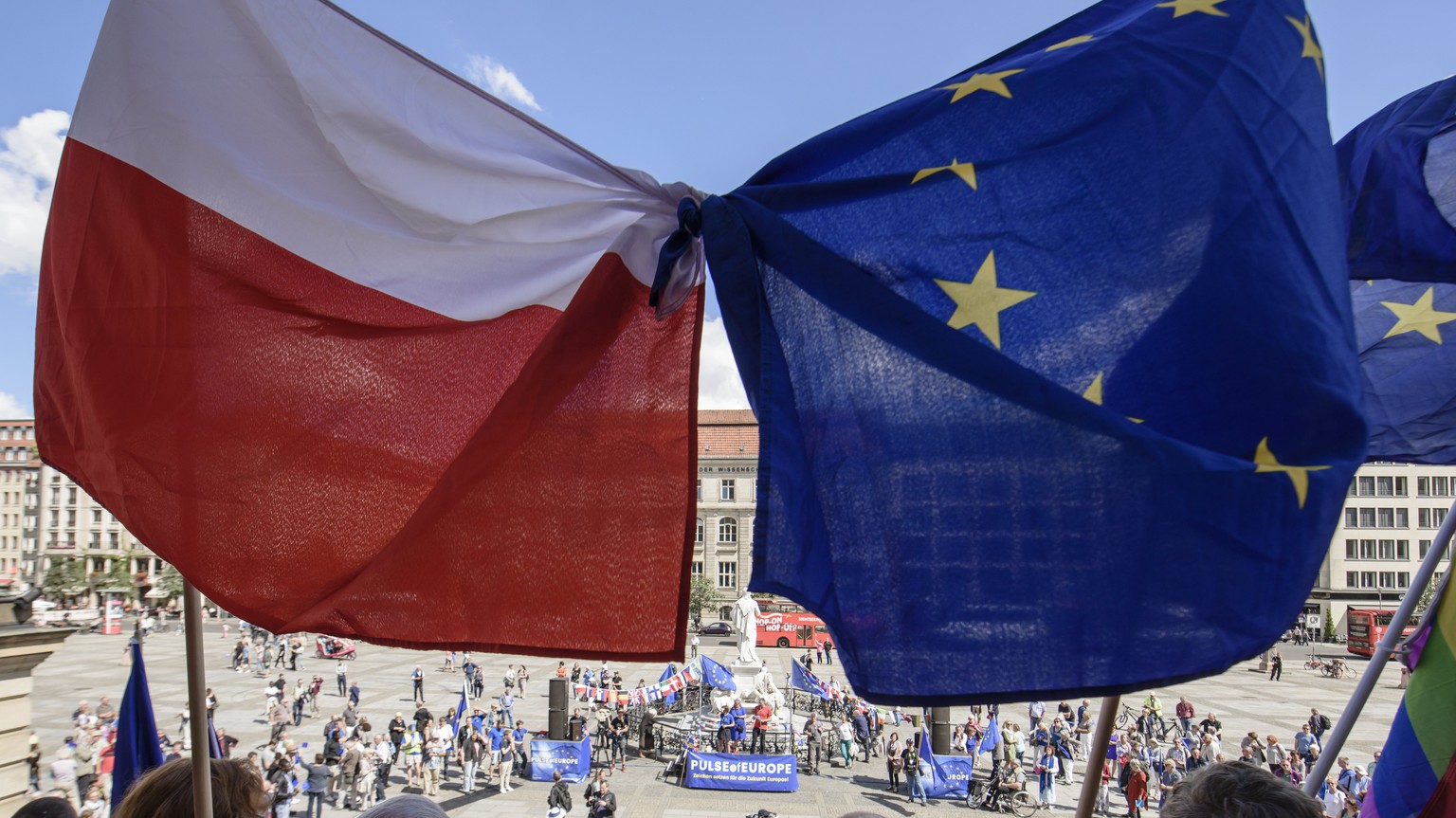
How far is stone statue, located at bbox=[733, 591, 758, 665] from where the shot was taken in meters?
24.7

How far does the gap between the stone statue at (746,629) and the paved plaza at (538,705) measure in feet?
12.5

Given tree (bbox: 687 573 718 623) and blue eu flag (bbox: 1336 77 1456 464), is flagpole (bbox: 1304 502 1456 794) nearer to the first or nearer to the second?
blue eu flag (bbox: 1336 77 1456 464)

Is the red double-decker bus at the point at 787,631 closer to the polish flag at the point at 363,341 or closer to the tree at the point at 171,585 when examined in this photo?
the tree at the point at 171,585

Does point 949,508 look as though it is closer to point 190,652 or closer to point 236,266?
point 190,652

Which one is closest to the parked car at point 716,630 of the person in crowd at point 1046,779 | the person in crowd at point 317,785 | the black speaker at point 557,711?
the black speaker at point 557,711

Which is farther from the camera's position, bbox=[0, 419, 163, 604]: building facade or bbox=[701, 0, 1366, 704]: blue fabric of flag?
bbox=[0, 419, 163, 604]: building facade

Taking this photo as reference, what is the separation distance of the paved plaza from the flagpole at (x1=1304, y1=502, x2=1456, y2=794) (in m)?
11.4

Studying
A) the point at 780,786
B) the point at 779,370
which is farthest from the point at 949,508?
the point at 780,786

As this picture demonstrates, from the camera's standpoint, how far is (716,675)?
72.3 ft

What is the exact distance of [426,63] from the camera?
122 inches

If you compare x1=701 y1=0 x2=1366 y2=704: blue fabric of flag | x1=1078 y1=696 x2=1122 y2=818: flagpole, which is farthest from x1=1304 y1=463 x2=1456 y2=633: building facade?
x1=1078 y1=696 x2=1122 y2=818: flagpole

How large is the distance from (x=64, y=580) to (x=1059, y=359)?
3388 inches

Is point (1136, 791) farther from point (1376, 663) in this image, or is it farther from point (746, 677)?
point (1376, 663)

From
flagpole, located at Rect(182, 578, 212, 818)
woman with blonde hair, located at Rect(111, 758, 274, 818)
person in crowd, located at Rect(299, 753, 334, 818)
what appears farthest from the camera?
person in crowd, located at Rect(299, 753, 334, 818)
